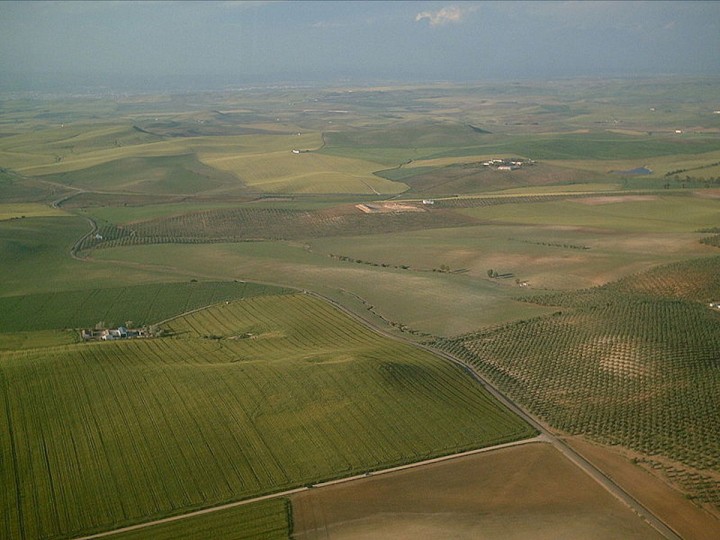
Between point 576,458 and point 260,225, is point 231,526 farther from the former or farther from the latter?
point 260,225

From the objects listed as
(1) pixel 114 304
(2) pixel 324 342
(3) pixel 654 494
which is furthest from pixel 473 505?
(1) pixel 114 304

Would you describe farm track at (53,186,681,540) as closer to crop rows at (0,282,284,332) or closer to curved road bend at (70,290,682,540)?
curved road bend at (70,290,682,540)

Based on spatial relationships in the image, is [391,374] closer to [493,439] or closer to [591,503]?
[493,439]

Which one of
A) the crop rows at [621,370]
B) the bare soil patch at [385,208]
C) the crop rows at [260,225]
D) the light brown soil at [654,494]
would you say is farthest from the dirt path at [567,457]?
the bare soil patch at [385,208]

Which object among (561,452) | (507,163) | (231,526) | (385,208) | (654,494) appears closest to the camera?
(231,526)

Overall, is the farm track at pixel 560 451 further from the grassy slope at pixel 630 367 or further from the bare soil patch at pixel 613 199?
the bare soil patch at pixel 613 199
